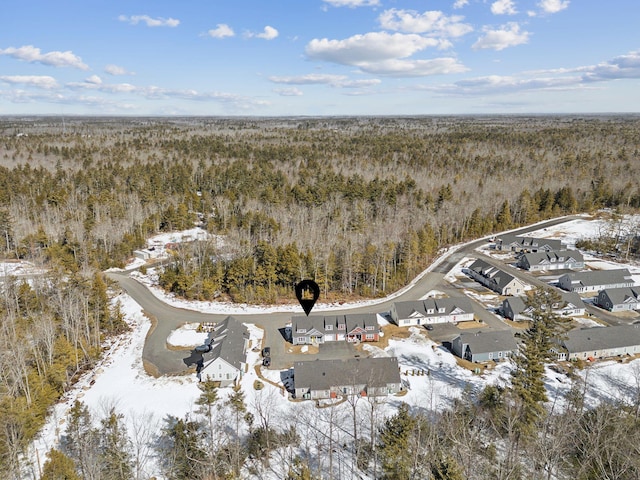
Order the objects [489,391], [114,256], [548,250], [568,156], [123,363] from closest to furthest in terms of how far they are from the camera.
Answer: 1. [489,391]
2. [123,363]
3. [114,256]
4. [548,250]
5. [568,156]

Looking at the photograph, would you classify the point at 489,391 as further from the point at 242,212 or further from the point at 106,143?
the point at 106,143

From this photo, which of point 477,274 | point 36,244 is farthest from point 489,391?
point 36,244

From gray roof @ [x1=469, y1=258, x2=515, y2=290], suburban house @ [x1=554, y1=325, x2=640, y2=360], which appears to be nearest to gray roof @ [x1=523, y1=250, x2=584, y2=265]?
gray roof @ [x1=469, y1=258, x2=515, y2=290]

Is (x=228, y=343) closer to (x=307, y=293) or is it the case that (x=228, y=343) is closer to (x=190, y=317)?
(x=190, y=317)

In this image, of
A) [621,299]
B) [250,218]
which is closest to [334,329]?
[621,299]

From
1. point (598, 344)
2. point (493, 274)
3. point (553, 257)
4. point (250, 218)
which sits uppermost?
point (250, 218)

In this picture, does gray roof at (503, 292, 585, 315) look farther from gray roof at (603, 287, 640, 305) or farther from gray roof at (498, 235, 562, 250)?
gray roof at (498, 235, 562, 250)
